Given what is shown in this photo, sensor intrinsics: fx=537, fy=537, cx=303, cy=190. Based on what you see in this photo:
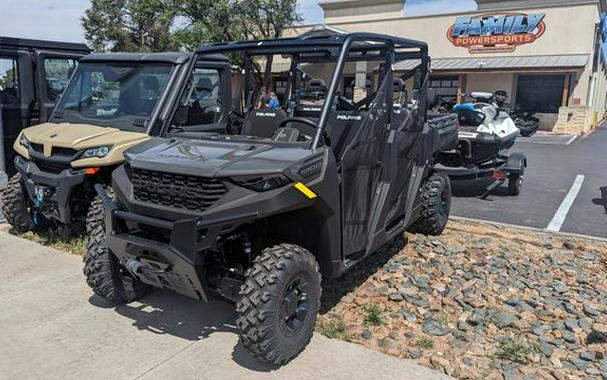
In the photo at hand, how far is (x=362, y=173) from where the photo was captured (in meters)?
4.23

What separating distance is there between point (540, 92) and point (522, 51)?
7.01ft

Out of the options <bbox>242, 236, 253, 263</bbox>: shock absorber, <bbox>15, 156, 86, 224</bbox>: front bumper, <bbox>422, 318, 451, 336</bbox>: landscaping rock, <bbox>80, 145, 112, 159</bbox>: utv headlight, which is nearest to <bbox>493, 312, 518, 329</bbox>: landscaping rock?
<bbox>422, 318, 451, 336</bbox>: landscaping rock

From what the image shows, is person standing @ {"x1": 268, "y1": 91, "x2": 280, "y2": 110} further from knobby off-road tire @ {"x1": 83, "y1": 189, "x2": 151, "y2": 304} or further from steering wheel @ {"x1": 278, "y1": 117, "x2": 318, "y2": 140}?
knobby off-road tire @ {"x1": 83, "y1": 189, "x2": 151, "y2": 304}

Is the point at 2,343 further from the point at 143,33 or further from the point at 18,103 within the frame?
the point at 143,33

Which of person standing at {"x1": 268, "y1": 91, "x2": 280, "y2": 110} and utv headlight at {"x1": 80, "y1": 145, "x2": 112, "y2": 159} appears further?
utv headlight at {"x1": 80, "y1": 145, "x2": 112, "y2": 159}

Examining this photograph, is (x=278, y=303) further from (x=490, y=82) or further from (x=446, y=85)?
(x=446, y=85)

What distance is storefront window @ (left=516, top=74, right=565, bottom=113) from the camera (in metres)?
25.4

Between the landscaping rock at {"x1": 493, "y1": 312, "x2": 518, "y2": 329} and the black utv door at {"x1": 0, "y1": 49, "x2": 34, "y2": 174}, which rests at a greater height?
the black utv door at {"x1": 0, "y1": 49, "x2": 34, "y2": 174}

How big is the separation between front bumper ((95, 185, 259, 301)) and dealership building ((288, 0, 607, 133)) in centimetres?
2184

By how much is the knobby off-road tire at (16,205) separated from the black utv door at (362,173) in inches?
159

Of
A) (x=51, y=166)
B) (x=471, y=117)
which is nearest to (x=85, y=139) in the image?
(x=51, y=166)

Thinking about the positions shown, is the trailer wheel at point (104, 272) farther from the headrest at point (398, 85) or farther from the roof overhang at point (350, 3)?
the roof overhang at point (350, 3)

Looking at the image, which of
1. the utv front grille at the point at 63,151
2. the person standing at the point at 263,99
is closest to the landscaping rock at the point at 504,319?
the person standing at the point at 263,99

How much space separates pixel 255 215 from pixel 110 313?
1836mm
